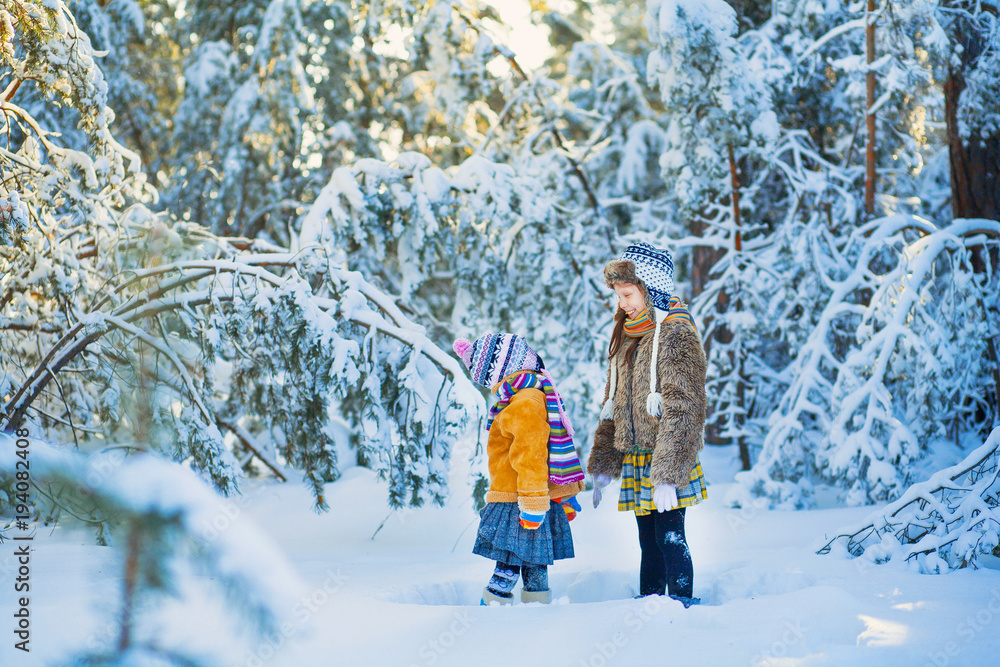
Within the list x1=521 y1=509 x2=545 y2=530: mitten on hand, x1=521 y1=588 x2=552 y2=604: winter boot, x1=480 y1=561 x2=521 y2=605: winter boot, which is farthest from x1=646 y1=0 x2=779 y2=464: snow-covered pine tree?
x1=521 y1=509 x2=545 y2=530: mitten on hand

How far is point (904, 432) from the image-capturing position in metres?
5.04

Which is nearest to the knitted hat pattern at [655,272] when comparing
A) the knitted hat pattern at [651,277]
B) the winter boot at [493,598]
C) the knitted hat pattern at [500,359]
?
the knitted hat pattern at [651,277]

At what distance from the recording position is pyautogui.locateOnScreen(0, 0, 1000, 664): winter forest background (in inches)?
159

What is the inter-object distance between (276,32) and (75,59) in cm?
559

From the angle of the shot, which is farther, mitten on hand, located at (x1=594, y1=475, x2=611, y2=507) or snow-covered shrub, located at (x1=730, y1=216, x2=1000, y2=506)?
snow-covered shrub, located at (x1=730, y1=216, x2=1000, y2=506)

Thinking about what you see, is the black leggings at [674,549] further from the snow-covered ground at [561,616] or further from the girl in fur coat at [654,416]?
the snow-covered ground at [561,616]

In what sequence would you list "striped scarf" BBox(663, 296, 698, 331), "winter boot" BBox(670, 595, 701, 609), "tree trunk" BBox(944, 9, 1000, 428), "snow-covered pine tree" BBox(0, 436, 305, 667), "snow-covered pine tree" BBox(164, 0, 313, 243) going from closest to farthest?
1. "snow-covered pine tree" BBox(0, 436, 305, 667)
2. "winter boot" BBox(670, 595, 701, 609)
3. "striped scarf" BBox(663, 296, 698, 331)
4. "tree trunk" BBox(944, 9, 1000, 428)
5. "snow-covered pine tree" BBox(164, 0, 313, 243)

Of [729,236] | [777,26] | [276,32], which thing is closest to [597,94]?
[777,26]

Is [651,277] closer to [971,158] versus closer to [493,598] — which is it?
[493,598]

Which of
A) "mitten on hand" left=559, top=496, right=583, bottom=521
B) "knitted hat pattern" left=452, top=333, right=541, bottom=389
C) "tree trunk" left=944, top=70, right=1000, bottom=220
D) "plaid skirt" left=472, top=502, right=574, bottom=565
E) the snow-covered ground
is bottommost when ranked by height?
the snow-covered ground

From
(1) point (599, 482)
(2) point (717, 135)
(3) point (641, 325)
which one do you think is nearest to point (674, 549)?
(1) point (599, 482)

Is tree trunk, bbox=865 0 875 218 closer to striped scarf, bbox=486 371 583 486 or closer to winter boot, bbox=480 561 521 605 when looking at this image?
striped scarf, bbox=486 371 583 486

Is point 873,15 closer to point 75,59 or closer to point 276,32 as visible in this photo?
point 75,59

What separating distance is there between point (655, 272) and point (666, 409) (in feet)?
2.11
